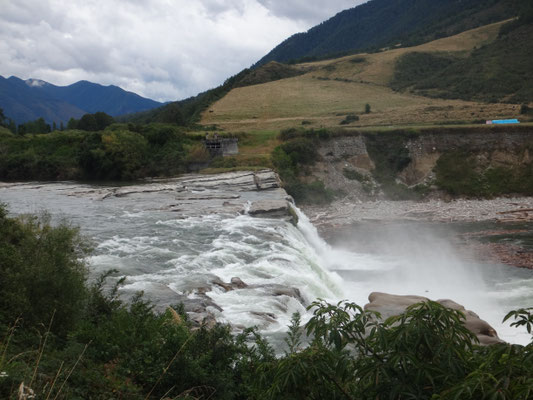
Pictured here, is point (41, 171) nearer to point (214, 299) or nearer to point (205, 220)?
point (205, 220)

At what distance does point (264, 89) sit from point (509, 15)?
74140 millimetres

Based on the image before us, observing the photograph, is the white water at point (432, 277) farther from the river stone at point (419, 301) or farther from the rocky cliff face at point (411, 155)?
the rocky cliff face at point (411, 155)

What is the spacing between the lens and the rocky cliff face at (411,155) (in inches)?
1644

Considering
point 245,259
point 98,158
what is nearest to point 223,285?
point 245,259

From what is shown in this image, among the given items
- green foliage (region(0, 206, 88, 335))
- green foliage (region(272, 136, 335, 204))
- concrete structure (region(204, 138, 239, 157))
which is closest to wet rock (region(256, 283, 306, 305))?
green foliage (region(0, 206, 88, 335))

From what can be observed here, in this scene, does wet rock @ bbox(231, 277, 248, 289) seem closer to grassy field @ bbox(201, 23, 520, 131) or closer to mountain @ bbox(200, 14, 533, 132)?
grassy field @ bbox(201, 23, 520, 131)

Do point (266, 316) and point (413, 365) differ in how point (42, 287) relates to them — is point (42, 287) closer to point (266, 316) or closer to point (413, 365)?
point (266, 316)

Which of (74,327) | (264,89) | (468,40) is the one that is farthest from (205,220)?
(468,40)

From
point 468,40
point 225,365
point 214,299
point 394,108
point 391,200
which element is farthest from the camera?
point 468,40

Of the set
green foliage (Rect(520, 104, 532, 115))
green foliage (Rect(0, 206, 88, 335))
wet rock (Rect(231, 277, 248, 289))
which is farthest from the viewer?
green foliage (Rect(520, 104, 532, 115))

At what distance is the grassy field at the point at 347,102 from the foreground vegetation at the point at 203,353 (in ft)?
130

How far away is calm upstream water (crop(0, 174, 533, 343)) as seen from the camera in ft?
40.5

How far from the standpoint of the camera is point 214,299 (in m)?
11.8

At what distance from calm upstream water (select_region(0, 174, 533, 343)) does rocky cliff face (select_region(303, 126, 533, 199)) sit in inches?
491
